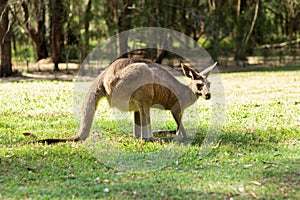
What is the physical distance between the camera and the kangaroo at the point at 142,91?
19.1 ft

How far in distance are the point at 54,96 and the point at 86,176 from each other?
5.61 metres

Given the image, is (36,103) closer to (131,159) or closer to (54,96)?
(54,96)

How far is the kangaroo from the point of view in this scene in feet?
19.1

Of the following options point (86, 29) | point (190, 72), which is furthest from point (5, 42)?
point (190, 72)

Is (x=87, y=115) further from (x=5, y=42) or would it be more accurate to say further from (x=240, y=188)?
(x=5, y=42)

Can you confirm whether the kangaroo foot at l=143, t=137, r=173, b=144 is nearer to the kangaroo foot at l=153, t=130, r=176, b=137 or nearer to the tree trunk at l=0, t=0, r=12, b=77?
the kangaroo foot at l=153, t=130, r=176, b=137

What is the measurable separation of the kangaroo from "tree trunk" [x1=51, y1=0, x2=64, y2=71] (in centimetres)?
1043

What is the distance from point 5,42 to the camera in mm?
14461

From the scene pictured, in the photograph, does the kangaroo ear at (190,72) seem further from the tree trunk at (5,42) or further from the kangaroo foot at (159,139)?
the tree trunk at (5,42)

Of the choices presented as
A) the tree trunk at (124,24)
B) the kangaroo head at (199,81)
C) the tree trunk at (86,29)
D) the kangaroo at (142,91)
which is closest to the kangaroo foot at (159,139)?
the kangaroo at (142,91)

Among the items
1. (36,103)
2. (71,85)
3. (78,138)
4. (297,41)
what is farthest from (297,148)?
(297,41)

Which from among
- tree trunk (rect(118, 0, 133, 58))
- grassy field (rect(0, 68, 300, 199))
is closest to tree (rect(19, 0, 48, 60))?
tree trunk (rect(118, 0, 133, 58))

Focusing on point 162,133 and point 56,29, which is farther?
point 56,29

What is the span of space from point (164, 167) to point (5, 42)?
1053 centimetres
